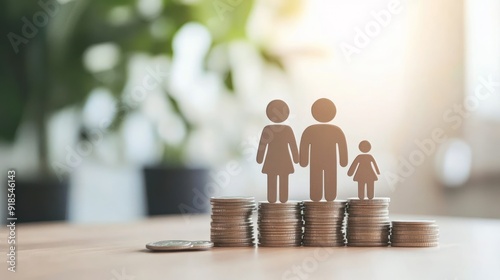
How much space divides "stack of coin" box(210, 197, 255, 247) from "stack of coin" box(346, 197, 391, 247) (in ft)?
0.80

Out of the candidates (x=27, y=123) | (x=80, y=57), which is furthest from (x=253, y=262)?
(x=27, y=123)

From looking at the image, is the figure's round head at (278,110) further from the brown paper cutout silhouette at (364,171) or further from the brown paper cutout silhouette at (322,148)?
the brown paper cutout silhouette at (364,171)

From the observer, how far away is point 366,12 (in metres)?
4.21

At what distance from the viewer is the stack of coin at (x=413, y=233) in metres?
1.86

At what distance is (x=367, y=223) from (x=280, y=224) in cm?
22

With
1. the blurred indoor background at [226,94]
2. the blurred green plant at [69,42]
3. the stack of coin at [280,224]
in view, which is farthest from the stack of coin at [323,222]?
the blurred green plant at [69,42]

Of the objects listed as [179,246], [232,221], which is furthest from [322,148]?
[179,246]

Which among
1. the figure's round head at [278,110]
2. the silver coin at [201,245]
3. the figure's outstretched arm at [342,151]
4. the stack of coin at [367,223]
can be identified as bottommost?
the silver coin at [201,245]

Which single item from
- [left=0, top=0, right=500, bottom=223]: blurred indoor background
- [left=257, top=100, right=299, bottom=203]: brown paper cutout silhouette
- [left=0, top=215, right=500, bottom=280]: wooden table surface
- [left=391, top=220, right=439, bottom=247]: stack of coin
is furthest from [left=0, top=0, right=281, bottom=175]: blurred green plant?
[left=391, top=220, right=439, bottom=247]: stack of coin

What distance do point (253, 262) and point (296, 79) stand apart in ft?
9.42

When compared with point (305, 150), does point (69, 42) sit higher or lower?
higher

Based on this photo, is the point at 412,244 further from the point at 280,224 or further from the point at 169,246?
the point at 169,246

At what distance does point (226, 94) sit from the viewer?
13.5 ft

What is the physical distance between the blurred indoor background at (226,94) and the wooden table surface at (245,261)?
1330 millimetres
